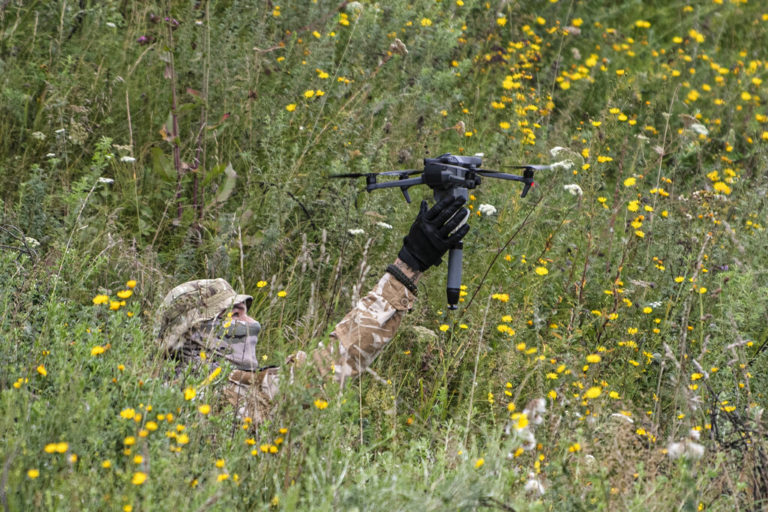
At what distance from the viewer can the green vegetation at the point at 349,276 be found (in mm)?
2342

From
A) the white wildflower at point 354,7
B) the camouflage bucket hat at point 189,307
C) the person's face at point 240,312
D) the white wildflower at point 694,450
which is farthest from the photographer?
the white wildflower at point 354,7

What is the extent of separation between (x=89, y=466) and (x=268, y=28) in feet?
14.4

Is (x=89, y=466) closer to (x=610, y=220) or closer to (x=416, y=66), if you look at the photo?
(x=610, y=220)

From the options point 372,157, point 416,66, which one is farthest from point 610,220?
point 416,66

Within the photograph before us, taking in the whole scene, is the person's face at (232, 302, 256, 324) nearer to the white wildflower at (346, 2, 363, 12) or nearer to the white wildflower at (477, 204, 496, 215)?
the white wildflower at (477, 204, 496, 215)

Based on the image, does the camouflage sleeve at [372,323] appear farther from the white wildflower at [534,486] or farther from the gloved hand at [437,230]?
the white wildflower at [534,486]

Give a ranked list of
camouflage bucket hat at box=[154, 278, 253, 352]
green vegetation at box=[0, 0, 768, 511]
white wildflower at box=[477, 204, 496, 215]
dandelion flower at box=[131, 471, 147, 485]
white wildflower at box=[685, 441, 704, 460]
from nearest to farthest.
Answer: dandelion flower at box=[131, 471, 147, 485]
white wildflower at box=[685, 441, 704, 460]
green vegetation at box=[0, 0, 768, 511]
camouflage bucket hat at box=[154, 278, 253, 352]
white wildflower at box=[477, 204, 496, 215]

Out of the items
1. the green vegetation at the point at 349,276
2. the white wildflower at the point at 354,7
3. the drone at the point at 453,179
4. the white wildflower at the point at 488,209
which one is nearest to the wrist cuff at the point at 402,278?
the drone at the point at 453,179

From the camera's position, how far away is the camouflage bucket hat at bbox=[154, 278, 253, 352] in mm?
3127

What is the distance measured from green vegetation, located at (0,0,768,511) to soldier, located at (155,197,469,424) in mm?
146

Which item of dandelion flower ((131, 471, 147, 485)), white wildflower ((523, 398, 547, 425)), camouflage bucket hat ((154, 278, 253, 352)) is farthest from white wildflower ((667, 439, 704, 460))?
camouflage bucket hat ((154, 278, 253, 352))

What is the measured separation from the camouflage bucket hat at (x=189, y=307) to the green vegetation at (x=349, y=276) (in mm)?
120

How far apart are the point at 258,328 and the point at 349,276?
3.31 ft

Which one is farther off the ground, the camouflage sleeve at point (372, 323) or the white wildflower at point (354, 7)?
the white wildflower at point (354, 7)
